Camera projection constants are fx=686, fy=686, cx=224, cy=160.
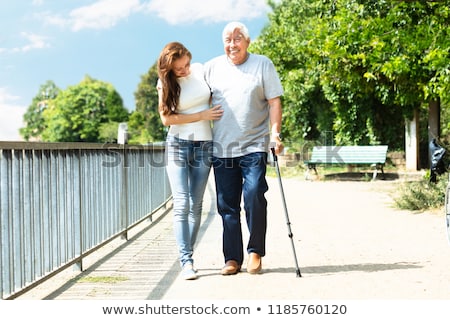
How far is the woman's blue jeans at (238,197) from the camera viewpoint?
498 cm

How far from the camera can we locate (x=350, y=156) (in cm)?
1869

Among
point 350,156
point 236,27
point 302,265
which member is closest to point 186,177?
point 236,27

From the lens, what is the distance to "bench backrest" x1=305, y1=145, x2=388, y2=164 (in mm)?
17969

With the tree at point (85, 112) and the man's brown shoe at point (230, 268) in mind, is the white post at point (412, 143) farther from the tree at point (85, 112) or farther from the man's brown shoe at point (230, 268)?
the tree at point (85, 112)

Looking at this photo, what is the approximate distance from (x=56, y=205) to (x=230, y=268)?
4.32 feet

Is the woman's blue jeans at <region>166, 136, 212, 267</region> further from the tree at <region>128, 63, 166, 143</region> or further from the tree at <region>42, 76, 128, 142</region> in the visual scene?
the tree at <region>42, 76, 128, 142</region>

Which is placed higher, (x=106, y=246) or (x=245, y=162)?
(x=245, y=162)

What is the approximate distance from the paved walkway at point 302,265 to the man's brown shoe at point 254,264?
0.06 meters

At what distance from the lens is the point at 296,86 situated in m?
24.0

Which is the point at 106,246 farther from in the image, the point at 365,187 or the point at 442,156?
the point at 365,187

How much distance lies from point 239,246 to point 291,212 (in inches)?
188

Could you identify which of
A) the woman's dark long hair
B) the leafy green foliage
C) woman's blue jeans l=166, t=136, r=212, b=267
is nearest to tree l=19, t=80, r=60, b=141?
the leafy green foliage

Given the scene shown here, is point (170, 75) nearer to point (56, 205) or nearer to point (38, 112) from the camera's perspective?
point (56, 205)

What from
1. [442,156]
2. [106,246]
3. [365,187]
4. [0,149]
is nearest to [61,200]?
[0,149]
